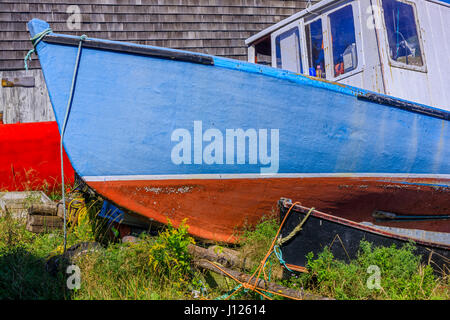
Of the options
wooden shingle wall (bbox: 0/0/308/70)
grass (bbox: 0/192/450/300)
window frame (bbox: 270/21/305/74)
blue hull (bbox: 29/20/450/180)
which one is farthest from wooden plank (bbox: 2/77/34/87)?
grass (bbox: 0/192/450/300)

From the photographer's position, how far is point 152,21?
8.70 meters

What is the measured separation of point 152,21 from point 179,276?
7.13 meters

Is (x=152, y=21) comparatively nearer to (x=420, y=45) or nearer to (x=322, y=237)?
(x=420, y=45)

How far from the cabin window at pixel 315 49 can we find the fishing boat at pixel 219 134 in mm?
1274

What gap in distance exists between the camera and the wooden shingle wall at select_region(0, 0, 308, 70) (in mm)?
8070

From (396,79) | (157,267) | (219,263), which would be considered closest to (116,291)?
(157,267)

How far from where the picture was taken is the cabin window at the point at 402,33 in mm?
4406

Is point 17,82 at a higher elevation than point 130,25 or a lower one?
lower

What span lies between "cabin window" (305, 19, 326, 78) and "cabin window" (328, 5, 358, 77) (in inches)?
7.8

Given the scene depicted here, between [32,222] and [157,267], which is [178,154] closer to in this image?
[157,267]

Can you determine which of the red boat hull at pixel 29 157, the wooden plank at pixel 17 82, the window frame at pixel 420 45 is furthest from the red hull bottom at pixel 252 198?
the wooden plank at pixel 17 82

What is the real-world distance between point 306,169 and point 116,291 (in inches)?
80.4

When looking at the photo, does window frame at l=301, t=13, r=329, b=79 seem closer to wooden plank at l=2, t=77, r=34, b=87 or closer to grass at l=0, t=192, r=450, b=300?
grass at l=0, t=192, r=450, b=300

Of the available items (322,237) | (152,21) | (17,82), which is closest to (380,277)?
(322,237)
